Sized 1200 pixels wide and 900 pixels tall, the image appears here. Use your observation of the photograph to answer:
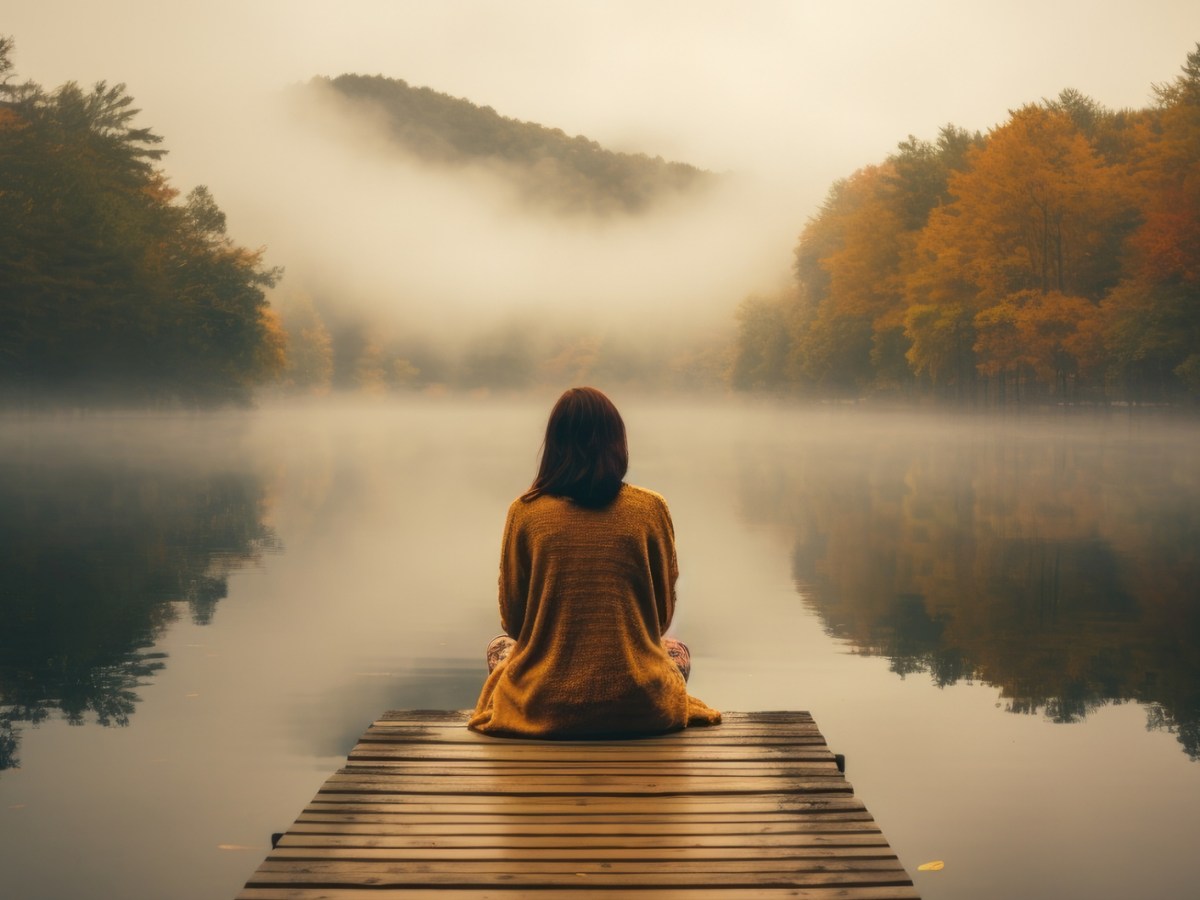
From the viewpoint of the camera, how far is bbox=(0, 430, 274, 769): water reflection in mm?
8406

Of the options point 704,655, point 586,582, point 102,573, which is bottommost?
point 102,573

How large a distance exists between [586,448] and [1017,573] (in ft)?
32.5

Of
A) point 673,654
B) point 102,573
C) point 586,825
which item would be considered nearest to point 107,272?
point 102,573

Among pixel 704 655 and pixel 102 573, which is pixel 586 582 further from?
pixel 102 573

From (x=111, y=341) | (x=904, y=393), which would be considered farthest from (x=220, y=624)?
(x=904, y=393)

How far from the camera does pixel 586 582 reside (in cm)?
482

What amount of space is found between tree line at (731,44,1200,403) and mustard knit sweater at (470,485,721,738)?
39.1 meters

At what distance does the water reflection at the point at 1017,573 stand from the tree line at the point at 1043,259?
14296mm

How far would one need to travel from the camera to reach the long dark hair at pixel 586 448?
4734 mm

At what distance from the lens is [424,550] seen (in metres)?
→ 15.5

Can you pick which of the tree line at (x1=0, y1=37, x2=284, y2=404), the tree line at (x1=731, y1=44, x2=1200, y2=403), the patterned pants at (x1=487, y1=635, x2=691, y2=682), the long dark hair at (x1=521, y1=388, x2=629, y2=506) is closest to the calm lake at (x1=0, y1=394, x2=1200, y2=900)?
the patterned pants at (x1=487, y1=635, x2=691, y2=682)

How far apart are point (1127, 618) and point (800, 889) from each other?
8.33m

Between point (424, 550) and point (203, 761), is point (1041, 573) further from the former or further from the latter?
point (203, 761)

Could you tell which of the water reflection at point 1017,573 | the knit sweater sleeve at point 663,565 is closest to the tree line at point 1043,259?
the water reflection at point 1017,573
